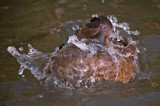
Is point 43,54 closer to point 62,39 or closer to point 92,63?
point 62,39

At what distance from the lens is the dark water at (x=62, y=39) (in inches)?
131

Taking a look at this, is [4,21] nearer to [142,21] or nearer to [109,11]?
[109,11]

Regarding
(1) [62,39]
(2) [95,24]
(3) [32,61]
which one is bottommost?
(1) [62,39]

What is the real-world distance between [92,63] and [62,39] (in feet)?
5.63

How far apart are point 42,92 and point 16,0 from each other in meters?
3.31

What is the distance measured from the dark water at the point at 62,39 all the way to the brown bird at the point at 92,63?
0.55 ft

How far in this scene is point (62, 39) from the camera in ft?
15.9

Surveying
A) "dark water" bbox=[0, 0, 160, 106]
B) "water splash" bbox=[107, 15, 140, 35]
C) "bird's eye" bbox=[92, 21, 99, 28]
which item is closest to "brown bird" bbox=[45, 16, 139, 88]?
"bird's eye" bbox=[92, 21, 99, 28]

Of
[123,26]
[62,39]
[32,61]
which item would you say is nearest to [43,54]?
[32,61]

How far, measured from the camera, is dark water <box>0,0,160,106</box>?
3338 mm

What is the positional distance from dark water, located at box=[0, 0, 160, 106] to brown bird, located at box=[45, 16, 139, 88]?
6.5 inches

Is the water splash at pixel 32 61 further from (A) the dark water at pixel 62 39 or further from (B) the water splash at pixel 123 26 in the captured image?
(B) the water splash at pixel 123 26

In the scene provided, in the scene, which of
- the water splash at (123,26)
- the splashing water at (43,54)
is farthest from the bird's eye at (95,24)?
the water splash at (123,26)

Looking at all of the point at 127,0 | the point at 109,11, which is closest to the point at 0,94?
the point at 109,11
